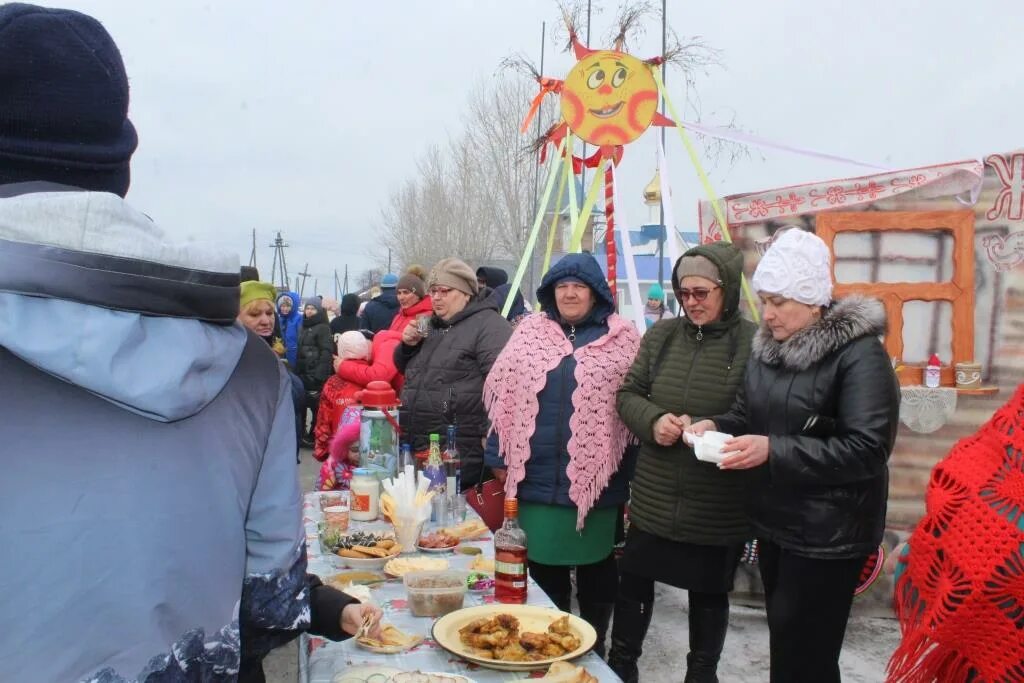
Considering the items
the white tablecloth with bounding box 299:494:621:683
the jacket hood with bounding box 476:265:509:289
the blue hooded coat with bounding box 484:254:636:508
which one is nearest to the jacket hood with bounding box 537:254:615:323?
the blue hooded coat with bounding box 484:254:636:508

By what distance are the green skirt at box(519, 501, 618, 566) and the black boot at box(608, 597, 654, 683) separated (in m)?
0.27

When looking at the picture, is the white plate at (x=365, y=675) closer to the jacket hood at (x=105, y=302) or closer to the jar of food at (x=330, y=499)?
the jacket hood at (x=105, y=302)

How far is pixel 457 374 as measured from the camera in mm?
4148

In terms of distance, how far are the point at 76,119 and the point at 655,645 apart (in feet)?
12.8

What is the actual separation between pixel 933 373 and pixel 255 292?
372 cm

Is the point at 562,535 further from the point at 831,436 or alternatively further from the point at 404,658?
the point at 404,658

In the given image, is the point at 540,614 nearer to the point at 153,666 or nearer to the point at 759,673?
the point at 153,666

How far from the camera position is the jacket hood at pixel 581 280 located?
3527mm

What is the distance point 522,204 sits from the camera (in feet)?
70.5

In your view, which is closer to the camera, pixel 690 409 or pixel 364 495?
pixel 364 495

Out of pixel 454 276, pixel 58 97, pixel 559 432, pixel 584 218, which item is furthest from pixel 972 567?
pixel 584 218

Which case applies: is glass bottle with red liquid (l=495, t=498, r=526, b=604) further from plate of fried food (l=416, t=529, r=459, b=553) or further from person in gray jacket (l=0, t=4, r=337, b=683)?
person in gray jacket (l=0, t=4, r=337, b=683)

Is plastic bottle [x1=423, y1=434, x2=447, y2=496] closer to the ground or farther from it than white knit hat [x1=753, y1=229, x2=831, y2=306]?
closer to the ground

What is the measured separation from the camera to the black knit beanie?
981 millimetres
